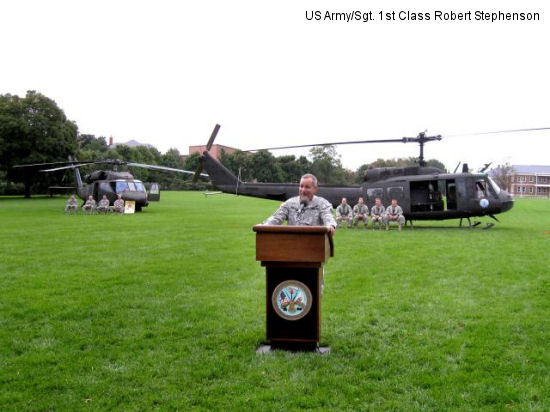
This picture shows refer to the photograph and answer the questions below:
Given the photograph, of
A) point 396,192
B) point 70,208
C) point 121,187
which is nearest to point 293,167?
point 121,187

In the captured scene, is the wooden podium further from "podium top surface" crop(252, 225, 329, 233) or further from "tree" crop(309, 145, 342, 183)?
"tree" crop(309, 145, 342, 183)

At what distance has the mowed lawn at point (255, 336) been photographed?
350 centimetres

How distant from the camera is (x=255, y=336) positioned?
4859 mm

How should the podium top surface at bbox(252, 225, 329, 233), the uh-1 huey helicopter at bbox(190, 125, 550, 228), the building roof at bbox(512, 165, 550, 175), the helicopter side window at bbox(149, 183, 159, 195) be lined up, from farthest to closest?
the building roof at bbox(512, 165, 550, 175) → the helicopter side window at bbox(149, 183, 159, 195) → the uh-1 huey helicopter at bbox(190, 125, 550, 228) → the podium top surface at bbox(252, 225, 329, 233)

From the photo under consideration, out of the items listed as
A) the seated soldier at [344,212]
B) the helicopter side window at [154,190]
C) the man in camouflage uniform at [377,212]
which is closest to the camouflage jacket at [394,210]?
the man in camouflage uniform at [377,212]

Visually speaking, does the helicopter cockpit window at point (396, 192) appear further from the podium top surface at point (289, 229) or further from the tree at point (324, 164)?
the tree at point (324, 164)

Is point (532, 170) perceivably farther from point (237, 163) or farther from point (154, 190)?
point (154, 190)

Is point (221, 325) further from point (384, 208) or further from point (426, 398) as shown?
point (384, 208)

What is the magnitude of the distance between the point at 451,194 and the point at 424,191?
2.96 ft

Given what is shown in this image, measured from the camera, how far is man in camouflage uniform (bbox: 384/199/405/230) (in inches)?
626

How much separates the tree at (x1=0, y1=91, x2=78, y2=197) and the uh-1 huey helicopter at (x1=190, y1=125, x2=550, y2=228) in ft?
99.7

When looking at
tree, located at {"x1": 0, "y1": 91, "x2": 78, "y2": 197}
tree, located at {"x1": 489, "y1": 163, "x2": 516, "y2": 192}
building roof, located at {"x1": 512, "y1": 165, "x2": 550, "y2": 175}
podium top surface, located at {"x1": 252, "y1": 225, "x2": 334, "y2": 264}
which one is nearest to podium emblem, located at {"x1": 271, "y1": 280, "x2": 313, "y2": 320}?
podium top surface, located at {"x1": 252, "y1": 225, "x2": 334, "y2": 264}

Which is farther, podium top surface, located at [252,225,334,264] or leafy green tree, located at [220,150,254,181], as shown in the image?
leafy green tree, located at [220,150,254,181]

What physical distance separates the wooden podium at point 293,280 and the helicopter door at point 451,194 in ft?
41.2
